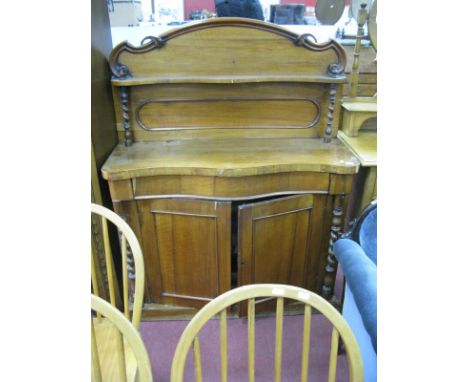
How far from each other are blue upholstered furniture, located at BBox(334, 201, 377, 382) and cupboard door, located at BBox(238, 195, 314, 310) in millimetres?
289

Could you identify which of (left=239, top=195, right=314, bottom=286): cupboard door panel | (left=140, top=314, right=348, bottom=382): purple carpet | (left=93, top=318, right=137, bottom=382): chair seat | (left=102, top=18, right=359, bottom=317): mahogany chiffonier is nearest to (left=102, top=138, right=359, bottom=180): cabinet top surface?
(left=102, top=18, right=359, bottom=317): mahogany chiffonier

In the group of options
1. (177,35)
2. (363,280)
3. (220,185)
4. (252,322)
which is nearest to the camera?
(252,322)

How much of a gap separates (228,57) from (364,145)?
69 cm

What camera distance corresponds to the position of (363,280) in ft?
2.81

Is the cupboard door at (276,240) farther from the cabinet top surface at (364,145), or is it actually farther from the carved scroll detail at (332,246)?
the cabinet top surface at (364,145)

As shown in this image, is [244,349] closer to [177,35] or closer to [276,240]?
[276,240]

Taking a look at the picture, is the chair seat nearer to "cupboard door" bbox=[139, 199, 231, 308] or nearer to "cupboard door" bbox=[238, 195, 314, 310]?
"cupboard door" bbox=[139, 199, 231, 308]

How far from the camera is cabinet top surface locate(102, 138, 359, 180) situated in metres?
1.21

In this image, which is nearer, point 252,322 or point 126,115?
point 252,322

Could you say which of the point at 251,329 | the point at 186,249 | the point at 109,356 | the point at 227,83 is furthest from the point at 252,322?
the point at 227,83

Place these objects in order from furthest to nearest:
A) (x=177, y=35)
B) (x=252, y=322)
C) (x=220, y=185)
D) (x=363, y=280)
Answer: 1. (x=177, y=35)
2. (x=220, y=185)
3. (x=363, y=280)
4. (x=252, y=322)

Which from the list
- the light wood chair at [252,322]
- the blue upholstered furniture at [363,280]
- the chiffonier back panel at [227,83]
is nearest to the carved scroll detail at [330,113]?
the chiffonier back panel at [227,83]

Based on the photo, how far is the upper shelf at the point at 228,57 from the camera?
1331mm
